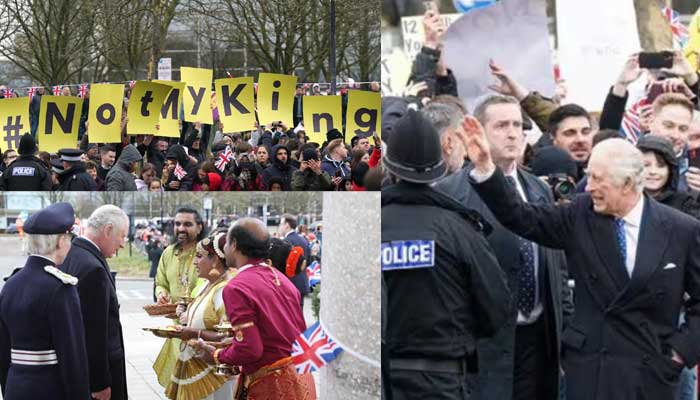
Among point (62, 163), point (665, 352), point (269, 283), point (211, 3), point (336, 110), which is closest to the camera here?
point (665, 352)

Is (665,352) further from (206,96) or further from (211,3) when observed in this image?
(211,3)

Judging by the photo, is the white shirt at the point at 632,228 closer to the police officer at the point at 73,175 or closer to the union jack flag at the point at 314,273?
the union jack flag at the point at 314,273

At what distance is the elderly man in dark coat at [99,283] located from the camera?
4.61m

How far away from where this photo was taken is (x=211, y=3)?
17.1 metres

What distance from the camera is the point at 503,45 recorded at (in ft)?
11.2

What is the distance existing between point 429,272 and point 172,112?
8.56 meters

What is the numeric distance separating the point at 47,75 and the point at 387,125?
9829 millimetres

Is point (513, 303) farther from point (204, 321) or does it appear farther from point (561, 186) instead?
point (204, 321)

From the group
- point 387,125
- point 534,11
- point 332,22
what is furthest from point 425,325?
point 332,22

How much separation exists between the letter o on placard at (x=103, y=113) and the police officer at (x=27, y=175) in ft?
2.54

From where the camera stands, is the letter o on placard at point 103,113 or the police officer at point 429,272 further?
the letter o on placard at point 103,113

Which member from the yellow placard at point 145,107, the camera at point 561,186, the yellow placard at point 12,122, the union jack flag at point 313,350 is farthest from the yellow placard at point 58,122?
the camera at point 561,186

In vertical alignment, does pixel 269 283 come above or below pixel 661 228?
below

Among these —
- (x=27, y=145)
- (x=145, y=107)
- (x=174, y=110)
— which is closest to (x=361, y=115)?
(x=174, y=110)
